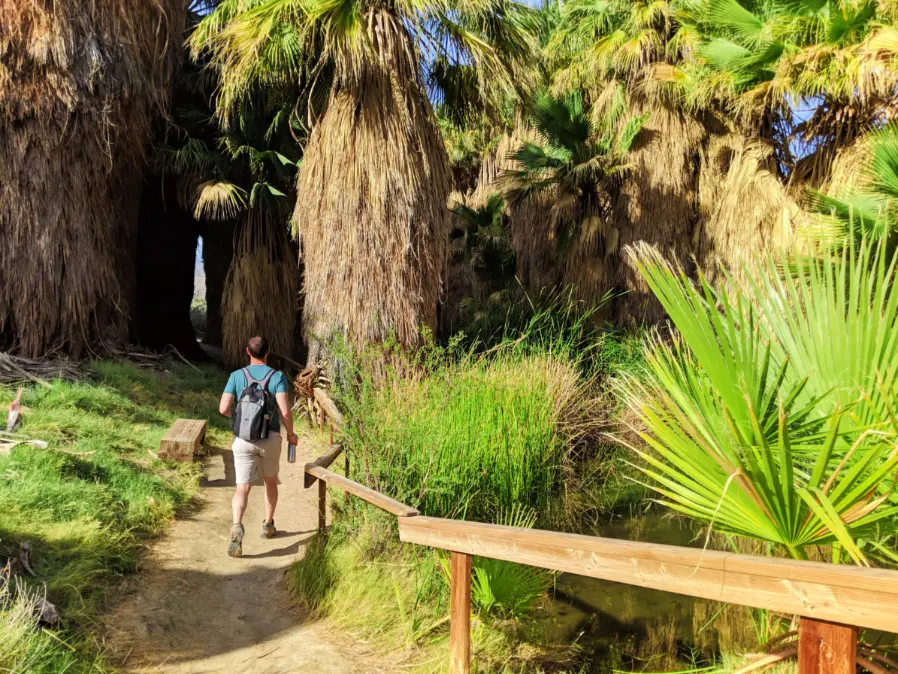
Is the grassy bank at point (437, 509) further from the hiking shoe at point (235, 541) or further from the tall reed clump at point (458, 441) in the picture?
the hiking shoe at point (235, 541)

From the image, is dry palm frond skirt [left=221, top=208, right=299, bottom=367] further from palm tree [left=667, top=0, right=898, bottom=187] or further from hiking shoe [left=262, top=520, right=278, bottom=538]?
palm tree [left=667, top=0, right=898, bottom=187]

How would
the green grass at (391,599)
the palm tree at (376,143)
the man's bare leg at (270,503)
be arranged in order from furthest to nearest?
the palm tree at (376,143), the man's bare leg at (270,503), the green grass at (391,599)

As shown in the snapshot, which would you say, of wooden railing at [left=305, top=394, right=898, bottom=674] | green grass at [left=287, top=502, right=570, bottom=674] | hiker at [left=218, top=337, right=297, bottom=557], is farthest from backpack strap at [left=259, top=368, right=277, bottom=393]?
wooden railing at [left=305, top=394, right=898, bottom=674]

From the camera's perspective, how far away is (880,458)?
2.12m

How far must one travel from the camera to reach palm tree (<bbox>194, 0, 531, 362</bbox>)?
8.86 meters

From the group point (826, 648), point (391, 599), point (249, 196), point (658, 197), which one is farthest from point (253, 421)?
point (658, 197)

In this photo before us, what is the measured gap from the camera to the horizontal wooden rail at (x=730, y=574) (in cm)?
148

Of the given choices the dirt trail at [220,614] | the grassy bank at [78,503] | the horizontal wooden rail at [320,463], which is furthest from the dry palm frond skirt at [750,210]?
the grassy bank at [78,503]

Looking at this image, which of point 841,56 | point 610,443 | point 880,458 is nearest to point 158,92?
point 610,443

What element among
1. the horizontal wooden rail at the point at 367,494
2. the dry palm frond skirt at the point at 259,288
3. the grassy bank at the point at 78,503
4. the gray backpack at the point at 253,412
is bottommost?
the grassy bank at the point at 78,503

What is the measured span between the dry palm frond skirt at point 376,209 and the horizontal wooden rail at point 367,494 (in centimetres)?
441

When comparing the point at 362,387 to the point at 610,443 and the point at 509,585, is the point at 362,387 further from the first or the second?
the point at 610,443

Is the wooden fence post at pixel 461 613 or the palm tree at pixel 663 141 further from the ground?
the palm tree at pixel 663 141

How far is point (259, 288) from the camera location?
A: 13.1 meters
